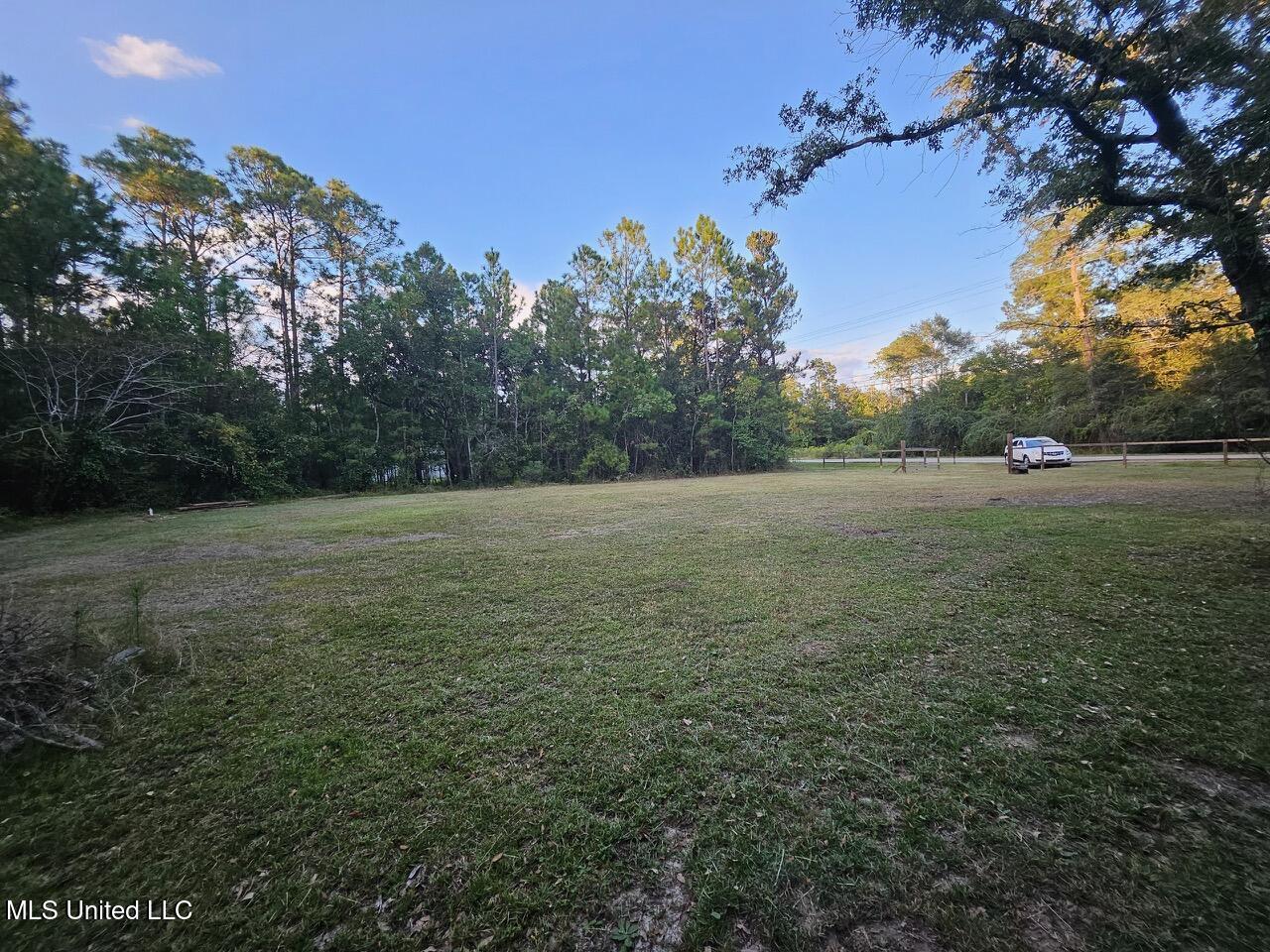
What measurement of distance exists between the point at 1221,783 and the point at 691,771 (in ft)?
6.17

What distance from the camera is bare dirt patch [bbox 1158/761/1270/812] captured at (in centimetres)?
152

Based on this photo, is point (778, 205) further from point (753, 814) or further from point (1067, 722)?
point (753, 814)

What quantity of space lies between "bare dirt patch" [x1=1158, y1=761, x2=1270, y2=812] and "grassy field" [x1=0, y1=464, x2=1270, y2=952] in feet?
0.03

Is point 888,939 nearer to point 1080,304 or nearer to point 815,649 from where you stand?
point 815,649

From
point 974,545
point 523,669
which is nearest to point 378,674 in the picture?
point 523,669

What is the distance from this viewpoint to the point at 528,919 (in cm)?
123

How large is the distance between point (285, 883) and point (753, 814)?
148cm

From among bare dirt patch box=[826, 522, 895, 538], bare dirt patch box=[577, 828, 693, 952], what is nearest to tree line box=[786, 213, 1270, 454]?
bare dirt patch box=[826, 522, 895, 538]

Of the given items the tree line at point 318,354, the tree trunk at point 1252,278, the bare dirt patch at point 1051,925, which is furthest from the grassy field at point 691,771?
the tree line at point 318,354

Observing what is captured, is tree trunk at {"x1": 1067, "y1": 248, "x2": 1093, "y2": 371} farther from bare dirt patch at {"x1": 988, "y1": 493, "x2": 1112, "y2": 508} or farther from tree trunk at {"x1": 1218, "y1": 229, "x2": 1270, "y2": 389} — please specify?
tree trunk at {"x1": 1218, "y1": 229, "x2": 1270, "y2": 389}

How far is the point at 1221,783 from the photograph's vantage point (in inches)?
62.9

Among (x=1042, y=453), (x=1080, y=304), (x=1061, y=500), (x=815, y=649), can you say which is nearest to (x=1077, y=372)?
(x=1080, y=304)

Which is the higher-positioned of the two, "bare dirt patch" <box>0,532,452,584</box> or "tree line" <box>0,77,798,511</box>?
"tree line" <box>0,77,798,511</box>

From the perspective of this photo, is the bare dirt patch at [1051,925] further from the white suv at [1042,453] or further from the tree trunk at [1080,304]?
the tree trunk at [1080,304]
